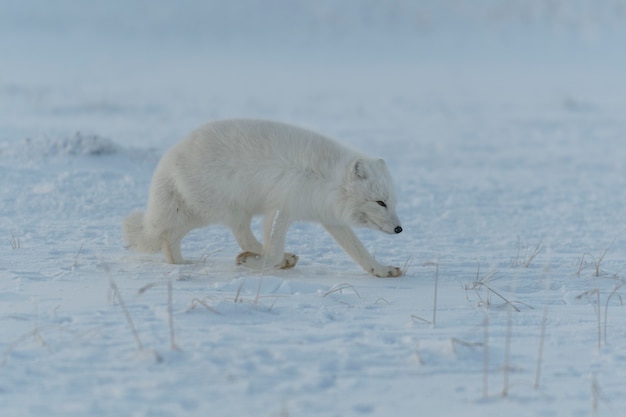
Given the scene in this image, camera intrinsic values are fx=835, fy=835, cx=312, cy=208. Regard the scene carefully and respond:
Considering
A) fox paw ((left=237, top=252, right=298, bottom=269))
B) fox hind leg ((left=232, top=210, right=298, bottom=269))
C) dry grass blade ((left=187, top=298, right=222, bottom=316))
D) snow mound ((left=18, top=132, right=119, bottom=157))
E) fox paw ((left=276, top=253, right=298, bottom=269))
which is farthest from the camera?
snow mound ((left=18, top=132, right=119, bottom=157))

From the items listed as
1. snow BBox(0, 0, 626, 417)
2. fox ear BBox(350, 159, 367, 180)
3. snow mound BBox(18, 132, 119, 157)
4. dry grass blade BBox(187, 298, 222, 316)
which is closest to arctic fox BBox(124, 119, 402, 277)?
fox ear BBox(350, 159, 367, 180)

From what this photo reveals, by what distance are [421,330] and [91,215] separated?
4.54 m

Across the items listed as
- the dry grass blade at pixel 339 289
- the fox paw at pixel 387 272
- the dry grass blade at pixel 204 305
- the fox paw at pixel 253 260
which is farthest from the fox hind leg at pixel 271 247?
the dry grass blade at pixel 204 305

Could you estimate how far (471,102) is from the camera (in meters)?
27.4

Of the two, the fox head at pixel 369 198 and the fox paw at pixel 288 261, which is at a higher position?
the fox head at pixel 369 198

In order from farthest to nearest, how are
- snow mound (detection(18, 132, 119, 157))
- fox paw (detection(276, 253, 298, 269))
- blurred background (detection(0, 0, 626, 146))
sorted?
blurred background (detection(0, 0, 626, 146)), snow mound (detection(18, 132, 119, 157)), fox paw (detection(276, 253, 298, 269))

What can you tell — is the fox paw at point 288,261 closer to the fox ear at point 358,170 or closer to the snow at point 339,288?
the snow at point 339,288

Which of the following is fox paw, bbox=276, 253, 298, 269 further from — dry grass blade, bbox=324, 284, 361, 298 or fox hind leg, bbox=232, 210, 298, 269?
dry grass blade, bbox=324, 284, 361, 298

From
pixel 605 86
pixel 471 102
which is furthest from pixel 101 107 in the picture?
pixel 605 86

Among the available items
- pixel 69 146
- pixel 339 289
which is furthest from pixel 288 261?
pixel 69 146

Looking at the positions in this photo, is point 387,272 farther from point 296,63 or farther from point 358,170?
point 296,63

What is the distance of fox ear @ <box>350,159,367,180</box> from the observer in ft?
19.3

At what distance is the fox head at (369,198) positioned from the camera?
590cm

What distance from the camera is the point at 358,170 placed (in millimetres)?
5898
